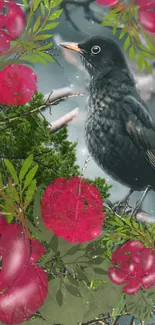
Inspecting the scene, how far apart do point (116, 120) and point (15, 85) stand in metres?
0.10

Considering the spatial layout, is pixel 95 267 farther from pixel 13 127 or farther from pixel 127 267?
pixel 13 127

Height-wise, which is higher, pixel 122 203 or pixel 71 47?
pixel 71 47

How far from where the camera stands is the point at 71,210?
15.6 inches

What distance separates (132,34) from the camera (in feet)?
1.48

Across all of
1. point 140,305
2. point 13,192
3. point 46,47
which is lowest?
point 140,305

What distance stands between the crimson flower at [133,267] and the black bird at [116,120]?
0.05 metres

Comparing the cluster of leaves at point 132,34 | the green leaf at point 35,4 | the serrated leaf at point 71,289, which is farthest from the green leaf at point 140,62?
the serrated leaf at point 71,289

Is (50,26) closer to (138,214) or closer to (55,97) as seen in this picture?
(55,97)

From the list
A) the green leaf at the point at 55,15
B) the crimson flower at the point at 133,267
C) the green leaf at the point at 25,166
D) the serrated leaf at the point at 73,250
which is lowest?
the crimson flower at the point at 133,267

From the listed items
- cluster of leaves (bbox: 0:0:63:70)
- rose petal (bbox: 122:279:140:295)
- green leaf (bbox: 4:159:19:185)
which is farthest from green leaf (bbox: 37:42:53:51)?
rose petal (bbox: 122:279:140:295)

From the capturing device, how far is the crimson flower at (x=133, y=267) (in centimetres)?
42

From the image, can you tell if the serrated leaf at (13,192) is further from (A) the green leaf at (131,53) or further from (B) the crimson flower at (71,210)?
(A) the green leaf at (131,53)

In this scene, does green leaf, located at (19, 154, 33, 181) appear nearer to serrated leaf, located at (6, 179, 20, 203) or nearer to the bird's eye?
serrated leaf, located at (6, 179, 20, 203)

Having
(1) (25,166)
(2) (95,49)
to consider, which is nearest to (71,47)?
(2) (95,49)
